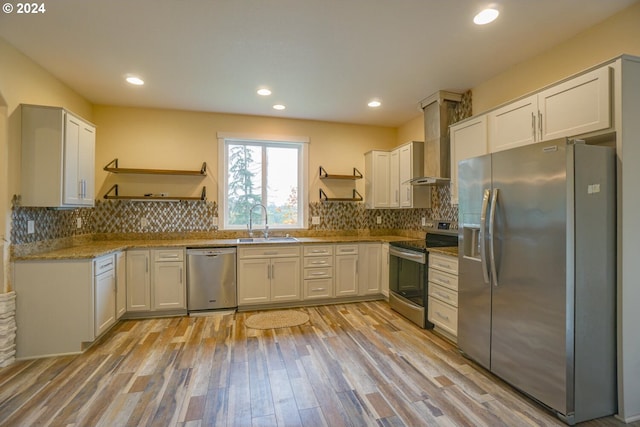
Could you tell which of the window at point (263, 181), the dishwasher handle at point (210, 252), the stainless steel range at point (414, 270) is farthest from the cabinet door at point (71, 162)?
the stainless steel range at point (414, 270)

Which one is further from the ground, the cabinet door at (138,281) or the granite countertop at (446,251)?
the granite countertop at (446,251)

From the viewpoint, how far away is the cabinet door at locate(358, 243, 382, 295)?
423cm

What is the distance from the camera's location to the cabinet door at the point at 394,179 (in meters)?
4.39

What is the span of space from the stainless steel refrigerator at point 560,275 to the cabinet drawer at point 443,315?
25.6 inches

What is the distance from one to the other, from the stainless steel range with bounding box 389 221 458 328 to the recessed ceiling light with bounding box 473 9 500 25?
2.10 m

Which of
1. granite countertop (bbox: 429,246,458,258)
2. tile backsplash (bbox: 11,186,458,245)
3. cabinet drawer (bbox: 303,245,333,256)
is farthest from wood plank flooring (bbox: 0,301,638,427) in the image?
tile backsplash (bbox: 11,186,458,245)

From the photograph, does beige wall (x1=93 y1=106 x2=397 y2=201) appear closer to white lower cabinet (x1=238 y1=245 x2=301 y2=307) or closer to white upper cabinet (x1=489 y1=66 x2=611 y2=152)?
white lower cabinet (x1=238 y1=245 x2=301 y2=307)

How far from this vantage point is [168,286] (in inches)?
142

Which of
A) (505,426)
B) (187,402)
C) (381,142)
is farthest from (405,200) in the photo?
(187,402)

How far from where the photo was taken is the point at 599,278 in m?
1.87

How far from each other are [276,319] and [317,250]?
3.39 feet

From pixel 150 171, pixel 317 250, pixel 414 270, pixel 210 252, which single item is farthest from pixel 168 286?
pixel 414 270

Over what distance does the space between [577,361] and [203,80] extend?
395 centimetres

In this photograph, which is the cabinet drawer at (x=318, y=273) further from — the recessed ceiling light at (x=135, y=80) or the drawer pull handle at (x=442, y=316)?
the recessed ceiling light at (x=135, y=80)
